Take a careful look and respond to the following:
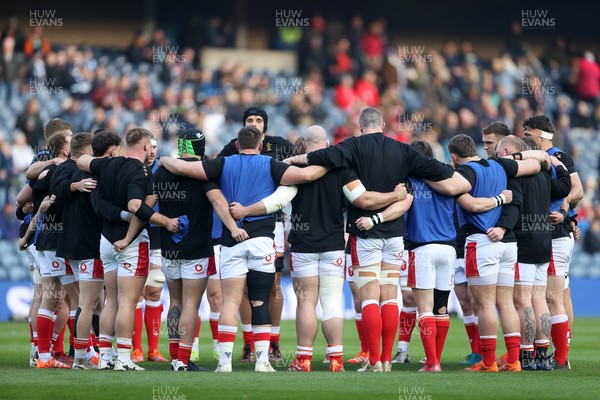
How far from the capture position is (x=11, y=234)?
851 inches

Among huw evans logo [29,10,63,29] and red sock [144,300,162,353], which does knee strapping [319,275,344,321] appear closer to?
red sock [144,300,162,353]

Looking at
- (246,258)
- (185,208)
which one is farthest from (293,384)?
(185,208)

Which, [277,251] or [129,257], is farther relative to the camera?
[277,251]

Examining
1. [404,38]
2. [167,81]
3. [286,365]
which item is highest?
[404,38]

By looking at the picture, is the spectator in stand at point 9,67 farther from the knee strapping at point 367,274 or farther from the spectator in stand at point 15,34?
the knee strapping at point 367,274

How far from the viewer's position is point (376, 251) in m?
11.2

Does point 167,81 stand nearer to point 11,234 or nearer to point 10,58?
point 10,58

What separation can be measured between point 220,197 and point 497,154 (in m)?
3.33

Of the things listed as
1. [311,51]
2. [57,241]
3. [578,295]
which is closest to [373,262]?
[57,241]

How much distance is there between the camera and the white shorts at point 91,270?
1172 centimetres

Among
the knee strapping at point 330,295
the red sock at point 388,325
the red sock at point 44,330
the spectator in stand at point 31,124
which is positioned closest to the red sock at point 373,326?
the red sock at point 388,325

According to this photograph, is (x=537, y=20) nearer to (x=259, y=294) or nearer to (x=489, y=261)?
(x=489, y=261)

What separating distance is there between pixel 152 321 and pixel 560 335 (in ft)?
16.1

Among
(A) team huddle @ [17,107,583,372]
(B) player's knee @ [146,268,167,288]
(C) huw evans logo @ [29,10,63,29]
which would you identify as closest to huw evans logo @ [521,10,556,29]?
(C) huw evans logo @ [29,10,63,29]
